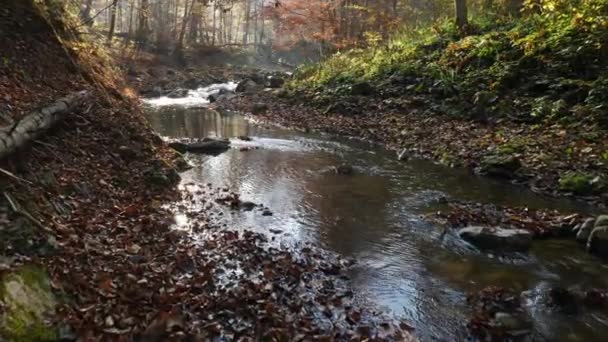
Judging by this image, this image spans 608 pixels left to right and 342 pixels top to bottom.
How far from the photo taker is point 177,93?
28.9 metres

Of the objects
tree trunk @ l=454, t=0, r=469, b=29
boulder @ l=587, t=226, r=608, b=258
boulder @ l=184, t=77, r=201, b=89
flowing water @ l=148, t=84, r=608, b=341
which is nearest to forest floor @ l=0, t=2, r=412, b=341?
flowing water @ l=148, t=84, r=608, b=341

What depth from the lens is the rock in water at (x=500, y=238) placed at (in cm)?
692

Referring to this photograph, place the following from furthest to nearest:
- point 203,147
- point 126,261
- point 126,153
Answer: point 203,147 → point 126,153 → point 126,261

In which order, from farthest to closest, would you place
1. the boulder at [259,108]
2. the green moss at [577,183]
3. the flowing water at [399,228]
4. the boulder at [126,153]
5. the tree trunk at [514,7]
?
the boulder at [259,108]
the tree trunk at [514,7]
the green moss at [577,183]
the boulder at [126,153]
the flowing water at [399,228]

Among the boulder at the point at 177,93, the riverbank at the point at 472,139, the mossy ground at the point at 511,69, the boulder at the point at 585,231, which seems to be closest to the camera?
the boulder at the point at 585,231

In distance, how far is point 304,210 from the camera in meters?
8.79

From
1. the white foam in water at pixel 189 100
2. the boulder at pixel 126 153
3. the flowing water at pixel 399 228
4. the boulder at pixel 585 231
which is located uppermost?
the boulder at pixel 126 153

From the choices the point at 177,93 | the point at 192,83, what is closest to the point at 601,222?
the point at 177,93

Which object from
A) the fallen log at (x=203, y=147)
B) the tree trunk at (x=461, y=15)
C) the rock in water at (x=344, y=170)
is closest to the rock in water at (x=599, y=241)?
the rock in water at (x=344, y=170)

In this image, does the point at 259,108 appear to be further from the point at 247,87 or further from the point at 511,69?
the point at 511,69

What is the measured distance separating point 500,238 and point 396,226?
1.74 meters

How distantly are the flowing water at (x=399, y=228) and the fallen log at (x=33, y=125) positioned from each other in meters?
2.48

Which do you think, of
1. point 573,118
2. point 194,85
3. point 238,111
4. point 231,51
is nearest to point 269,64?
point 231,51

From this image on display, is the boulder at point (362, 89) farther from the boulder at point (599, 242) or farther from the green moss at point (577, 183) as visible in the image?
the boulder at point (599, 242)
